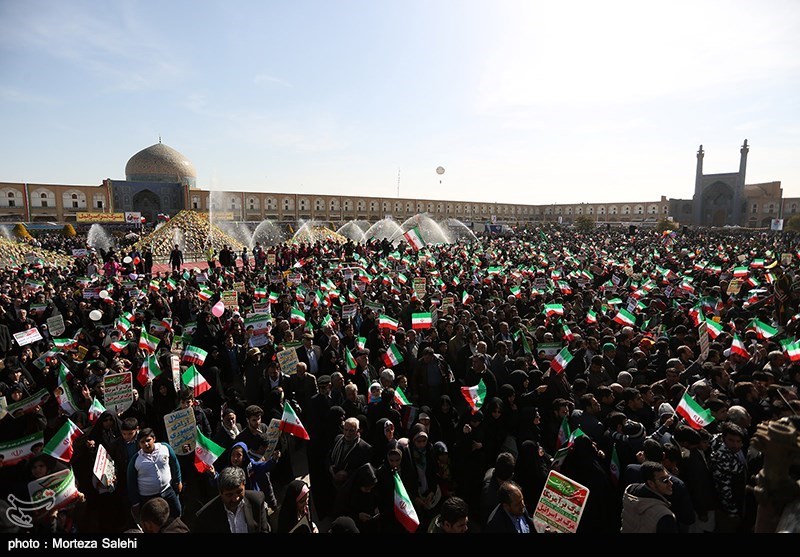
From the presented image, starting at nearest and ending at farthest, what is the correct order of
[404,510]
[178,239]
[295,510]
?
1. [295,510]
2. [404,510]
3. [178,239]

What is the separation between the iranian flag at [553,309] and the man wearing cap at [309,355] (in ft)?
19.5

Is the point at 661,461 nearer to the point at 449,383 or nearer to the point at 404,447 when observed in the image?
the point at 404,447

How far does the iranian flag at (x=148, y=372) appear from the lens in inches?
271

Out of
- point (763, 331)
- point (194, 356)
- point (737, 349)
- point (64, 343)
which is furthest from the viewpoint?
point (763, 331)

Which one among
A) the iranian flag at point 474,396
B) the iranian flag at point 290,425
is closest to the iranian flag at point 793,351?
the iranian flag at point 474,396

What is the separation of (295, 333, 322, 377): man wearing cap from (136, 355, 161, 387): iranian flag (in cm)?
217

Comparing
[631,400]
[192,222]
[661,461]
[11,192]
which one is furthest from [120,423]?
[11,192]

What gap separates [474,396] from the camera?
5.96 m

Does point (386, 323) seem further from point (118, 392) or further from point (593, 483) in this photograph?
point (593, 483)

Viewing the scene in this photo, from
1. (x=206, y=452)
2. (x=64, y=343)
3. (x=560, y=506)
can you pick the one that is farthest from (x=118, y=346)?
Answer: (x=560, y=506)

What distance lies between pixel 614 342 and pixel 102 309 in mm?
12062

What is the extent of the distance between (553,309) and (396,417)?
6705 millimetres

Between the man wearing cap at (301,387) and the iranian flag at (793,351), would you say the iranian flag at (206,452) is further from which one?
the iranian flag at (793,351)

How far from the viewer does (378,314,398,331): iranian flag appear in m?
9.84
